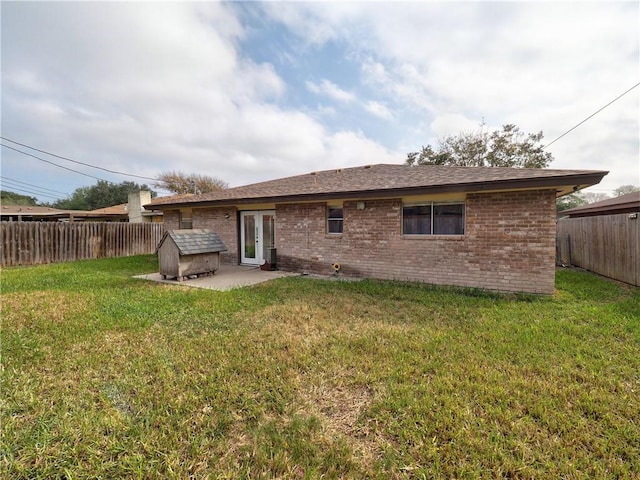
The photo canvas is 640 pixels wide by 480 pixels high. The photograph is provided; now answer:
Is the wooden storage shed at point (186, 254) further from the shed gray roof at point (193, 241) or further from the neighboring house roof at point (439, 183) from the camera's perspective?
the neighboring house roof at point (439, 183)

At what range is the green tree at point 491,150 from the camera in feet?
79.2

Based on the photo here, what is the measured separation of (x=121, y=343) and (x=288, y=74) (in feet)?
36.0

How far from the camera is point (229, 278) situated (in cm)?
888

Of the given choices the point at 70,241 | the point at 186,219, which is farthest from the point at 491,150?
the point at 70,241

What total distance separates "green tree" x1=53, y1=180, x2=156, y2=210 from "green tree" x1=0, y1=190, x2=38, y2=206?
6.02m

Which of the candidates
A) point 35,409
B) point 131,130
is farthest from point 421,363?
point 131,130

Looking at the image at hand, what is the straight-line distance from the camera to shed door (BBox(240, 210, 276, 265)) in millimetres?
10836

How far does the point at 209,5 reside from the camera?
7.62 m

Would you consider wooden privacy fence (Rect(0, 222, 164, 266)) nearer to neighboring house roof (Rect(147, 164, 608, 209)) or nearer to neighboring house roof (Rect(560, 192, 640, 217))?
neighboring house roof (Rect(147, 164, 608, 209))

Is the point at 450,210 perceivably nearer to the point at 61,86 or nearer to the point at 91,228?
the point at 91,228

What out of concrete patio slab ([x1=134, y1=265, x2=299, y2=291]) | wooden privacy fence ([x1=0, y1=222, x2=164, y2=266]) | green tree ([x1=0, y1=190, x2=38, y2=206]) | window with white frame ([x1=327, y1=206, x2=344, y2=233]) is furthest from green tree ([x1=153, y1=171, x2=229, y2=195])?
window with white frame ([x1=327, y1=206, x2=344, y2=233])

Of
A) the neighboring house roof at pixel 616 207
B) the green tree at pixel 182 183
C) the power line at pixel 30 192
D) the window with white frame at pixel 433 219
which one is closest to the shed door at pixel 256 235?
the window with white frame at pixel 433 219

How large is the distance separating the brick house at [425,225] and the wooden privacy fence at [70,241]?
653 centimetres

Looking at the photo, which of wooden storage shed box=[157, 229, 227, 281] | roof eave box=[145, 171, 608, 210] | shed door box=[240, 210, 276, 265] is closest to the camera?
roof eave box=[145, 171, 608, 210]
